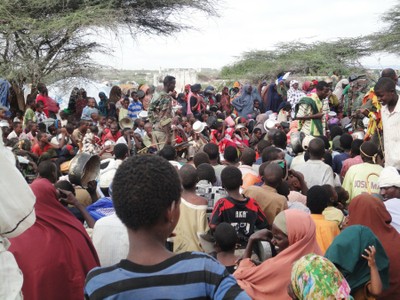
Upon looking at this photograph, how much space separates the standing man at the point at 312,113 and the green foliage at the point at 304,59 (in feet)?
44.0

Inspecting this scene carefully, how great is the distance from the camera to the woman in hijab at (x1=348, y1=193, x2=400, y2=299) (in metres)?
4.00

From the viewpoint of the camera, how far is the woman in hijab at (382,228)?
3996 mm

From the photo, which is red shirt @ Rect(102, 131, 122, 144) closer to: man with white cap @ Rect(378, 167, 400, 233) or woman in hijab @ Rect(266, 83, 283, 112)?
man with white cap @ Rect(378, 167, 400, 233)

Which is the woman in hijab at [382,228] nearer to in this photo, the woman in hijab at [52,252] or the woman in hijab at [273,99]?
the woman in hijab at [52,252]

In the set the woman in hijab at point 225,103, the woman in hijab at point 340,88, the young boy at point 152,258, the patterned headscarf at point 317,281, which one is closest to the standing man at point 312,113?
the patterned headscarf at point 317,281

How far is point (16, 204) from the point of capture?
8.07 feet

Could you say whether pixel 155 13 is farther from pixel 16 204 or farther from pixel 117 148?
pixel 16 204

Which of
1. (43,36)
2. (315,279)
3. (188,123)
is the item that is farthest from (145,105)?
(315,279)

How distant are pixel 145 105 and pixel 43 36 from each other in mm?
3155

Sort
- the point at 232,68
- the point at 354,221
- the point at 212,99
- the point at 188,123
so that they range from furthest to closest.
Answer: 1. the point at 232,68
2. the point at 212,99
3. the point at 188,123
4. the point at 354,221

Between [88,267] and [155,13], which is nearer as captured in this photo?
[88,267]

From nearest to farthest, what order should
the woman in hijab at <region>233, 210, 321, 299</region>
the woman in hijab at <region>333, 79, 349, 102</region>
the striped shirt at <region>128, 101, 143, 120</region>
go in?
the woman in hijab at <region>233, 210, 321, 299</region> < the striped shirt at <region>128, 101, 143, 120</region> < the woman in hijab at <region>333, 79, 349, 102</region>

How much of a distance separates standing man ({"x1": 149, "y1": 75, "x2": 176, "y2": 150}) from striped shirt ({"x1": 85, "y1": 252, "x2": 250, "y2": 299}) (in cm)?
802

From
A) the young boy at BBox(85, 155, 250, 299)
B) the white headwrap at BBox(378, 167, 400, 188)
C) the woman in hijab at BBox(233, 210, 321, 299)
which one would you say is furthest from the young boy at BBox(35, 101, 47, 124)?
the young boy at BBox(85, 155, 250, 299)
